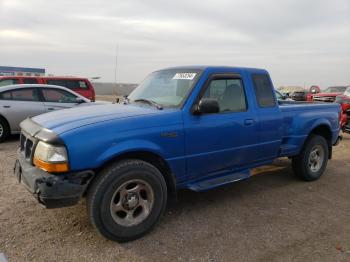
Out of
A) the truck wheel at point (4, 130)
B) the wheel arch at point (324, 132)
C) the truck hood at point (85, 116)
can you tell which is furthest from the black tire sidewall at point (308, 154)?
the truck wheel at point (4, 130)

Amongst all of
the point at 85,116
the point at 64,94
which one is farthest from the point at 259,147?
the point at 64,94

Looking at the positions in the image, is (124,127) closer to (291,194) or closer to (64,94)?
(291,194)

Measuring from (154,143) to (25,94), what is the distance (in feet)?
22.4

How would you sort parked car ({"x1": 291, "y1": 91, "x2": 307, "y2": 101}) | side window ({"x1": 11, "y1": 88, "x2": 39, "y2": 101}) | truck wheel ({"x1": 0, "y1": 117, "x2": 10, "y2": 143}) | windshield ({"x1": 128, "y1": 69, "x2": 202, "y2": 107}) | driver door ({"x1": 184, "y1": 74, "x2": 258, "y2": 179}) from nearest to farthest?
driver door ({"x1": 184, "y1": 74, "x2": 258, "y2": 179}) → windshield ({"x1": 128, "y1": 69, "x2": 202, "y2": 107}) → truck wheel ({"x1": 0, "y1": 117, "x2": 10, "y2": 143}) → side window ({"x1": 11, "y1": 88, "x2": 39, "y2": 101}) → parked car ({"x1": 291, "y1": 91, "x2": 307, "y2": 101})

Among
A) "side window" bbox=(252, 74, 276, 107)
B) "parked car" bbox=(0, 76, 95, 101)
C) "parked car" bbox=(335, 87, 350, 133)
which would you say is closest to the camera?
"side window" bbox=(252, 74, 276, 107)

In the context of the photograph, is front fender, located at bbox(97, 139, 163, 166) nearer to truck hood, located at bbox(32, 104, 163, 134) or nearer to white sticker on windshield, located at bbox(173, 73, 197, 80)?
truck hood, located at bbox(32, 104, 163, 134)

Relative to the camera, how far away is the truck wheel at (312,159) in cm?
580

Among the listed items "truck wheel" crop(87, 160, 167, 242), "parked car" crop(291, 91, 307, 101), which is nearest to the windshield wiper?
"truck wheel" crop(87, 160, 167, 242)

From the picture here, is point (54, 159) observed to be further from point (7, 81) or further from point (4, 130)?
point (7, 81)

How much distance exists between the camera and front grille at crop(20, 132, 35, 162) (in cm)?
354

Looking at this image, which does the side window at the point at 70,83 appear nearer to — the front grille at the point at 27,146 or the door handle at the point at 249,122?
the front grille at the point at 27,146

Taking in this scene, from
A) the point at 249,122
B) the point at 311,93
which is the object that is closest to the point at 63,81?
the point at 249,122

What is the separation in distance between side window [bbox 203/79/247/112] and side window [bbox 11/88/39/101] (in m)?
6.54

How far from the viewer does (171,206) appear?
182 inches
